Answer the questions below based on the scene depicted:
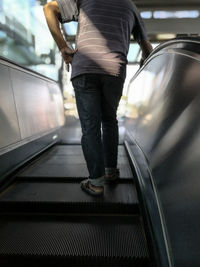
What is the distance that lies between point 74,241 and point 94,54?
1.23 meters

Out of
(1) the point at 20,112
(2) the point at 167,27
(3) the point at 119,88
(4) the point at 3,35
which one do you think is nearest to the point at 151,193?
(3) the point at 119,88

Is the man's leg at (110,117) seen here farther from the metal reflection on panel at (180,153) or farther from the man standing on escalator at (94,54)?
the metal reflection on panel at (180,153)

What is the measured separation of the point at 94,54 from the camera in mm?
1563

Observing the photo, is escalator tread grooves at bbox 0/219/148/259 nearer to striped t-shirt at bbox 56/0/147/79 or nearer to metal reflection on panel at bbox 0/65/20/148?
metal reflection on panel at bbox 0/65/20/148

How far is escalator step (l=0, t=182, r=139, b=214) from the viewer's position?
154 centimetres

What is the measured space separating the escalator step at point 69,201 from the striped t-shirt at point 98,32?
2.98ft

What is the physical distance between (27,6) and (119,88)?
14.7ft

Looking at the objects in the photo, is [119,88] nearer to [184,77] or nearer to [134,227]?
[184,77]

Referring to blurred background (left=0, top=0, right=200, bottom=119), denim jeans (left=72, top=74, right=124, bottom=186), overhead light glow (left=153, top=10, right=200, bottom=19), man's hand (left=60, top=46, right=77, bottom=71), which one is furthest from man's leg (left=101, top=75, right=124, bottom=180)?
overhead light glow (left=153, top=10, right=200, bottom=19)

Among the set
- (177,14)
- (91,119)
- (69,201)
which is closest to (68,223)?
(69,201)

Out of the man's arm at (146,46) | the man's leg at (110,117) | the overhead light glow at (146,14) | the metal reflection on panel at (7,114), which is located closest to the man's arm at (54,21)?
the man's leg at (110,117)

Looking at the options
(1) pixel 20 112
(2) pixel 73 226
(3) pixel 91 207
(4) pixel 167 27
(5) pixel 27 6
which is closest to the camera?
(2) pixel 73 226

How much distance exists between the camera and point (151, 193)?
4.24 feet

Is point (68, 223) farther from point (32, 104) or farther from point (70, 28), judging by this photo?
point (70, 28)
